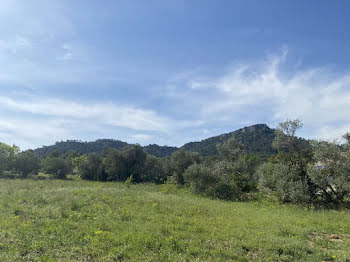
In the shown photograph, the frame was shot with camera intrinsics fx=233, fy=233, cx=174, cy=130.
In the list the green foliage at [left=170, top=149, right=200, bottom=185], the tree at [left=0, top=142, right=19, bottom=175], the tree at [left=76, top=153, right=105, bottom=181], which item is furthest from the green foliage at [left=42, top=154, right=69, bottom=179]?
the green foliage at [left=170, top=149, right=200, bottom=185]

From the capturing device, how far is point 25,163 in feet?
200

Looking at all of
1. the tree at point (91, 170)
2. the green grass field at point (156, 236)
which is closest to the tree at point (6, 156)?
the tree at point (91, 170)

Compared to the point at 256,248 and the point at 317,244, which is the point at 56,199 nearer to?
the point at 256,248

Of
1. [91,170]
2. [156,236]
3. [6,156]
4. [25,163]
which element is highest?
[6,156]

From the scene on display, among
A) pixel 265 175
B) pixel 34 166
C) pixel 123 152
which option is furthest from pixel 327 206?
pixel 34 166

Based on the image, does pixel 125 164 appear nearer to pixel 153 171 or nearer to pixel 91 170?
pixel 153 171

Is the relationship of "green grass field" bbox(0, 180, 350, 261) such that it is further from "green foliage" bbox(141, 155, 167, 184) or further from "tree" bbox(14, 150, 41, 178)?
"tree" bbox(14, 150, 41, 178)

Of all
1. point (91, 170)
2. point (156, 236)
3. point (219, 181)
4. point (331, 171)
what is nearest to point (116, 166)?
point (91, 170)

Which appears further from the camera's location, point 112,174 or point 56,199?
point 112,174

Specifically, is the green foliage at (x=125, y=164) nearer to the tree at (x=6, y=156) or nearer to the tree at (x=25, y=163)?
the tree at (x=25, y=163)

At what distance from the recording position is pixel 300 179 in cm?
2300

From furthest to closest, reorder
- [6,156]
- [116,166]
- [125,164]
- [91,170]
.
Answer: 1. [91,170]
2. [125,164]
3. [116,166]
4. [6,156]

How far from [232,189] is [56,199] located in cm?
1779

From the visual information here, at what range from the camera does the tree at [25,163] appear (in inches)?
2362
